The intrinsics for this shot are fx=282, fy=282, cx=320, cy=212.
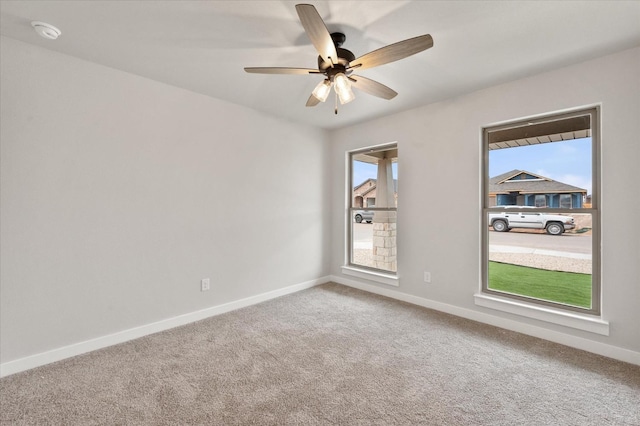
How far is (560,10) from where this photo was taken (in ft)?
5.84

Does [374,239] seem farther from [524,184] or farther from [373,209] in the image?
[524,184]

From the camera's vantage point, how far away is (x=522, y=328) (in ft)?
9.00

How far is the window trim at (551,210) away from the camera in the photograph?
2.43 metres

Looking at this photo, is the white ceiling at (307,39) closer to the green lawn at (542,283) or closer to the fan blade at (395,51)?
the fan blade at (395,51)

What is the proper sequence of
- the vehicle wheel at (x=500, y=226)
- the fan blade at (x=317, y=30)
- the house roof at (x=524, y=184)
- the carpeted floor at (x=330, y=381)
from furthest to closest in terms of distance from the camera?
the vehicle wheel at (x=500, y=226) → the house roof at (x=524, y=184) → the carpeted floor at (x=330, y=381) → the fan blade at (x=317, y=30)

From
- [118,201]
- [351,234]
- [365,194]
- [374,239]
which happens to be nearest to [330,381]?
[118,201]

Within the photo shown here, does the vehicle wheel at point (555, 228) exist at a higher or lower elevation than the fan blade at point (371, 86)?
lower

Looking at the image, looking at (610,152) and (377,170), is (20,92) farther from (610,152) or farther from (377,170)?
(610,152)

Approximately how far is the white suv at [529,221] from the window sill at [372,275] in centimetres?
137

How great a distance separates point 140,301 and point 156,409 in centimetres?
125

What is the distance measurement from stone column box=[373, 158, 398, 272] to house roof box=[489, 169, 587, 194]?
130cm

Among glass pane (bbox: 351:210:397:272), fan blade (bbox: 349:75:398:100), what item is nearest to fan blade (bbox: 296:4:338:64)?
fan blade (bbox: 349:75:398:100)

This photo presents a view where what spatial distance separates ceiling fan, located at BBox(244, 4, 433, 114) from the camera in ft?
5.08

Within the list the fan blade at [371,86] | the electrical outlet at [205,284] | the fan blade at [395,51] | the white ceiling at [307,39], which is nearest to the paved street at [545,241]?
the white ceiling at [307,39]
